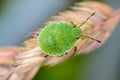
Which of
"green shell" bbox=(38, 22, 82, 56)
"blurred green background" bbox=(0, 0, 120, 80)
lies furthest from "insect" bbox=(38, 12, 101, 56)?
"blurred green background" bbox=(0, 0, 120, 80)

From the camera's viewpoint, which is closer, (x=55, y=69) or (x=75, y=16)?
(x=75, y=16)

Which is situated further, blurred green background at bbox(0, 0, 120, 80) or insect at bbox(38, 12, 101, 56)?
blurred green background at bbox(0, 0, 120, 80)

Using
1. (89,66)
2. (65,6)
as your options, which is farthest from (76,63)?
(65,6)

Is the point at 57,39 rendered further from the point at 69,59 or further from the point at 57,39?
the point at 69,59

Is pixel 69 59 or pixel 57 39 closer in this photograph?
pixel 57 39

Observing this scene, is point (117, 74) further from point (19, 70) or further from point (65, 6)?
point (19, 70)

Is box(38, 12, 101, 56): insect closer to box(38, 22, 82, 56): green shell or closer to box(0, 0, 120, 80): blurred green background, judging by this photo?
box(38, 22, 82, 56): green shell

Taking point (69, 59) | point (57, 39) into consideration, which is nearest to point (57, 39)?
point (57, 39)

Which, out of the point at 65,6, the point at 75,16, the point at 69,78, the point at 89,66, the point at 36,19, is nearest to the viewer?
the point at 75,16
